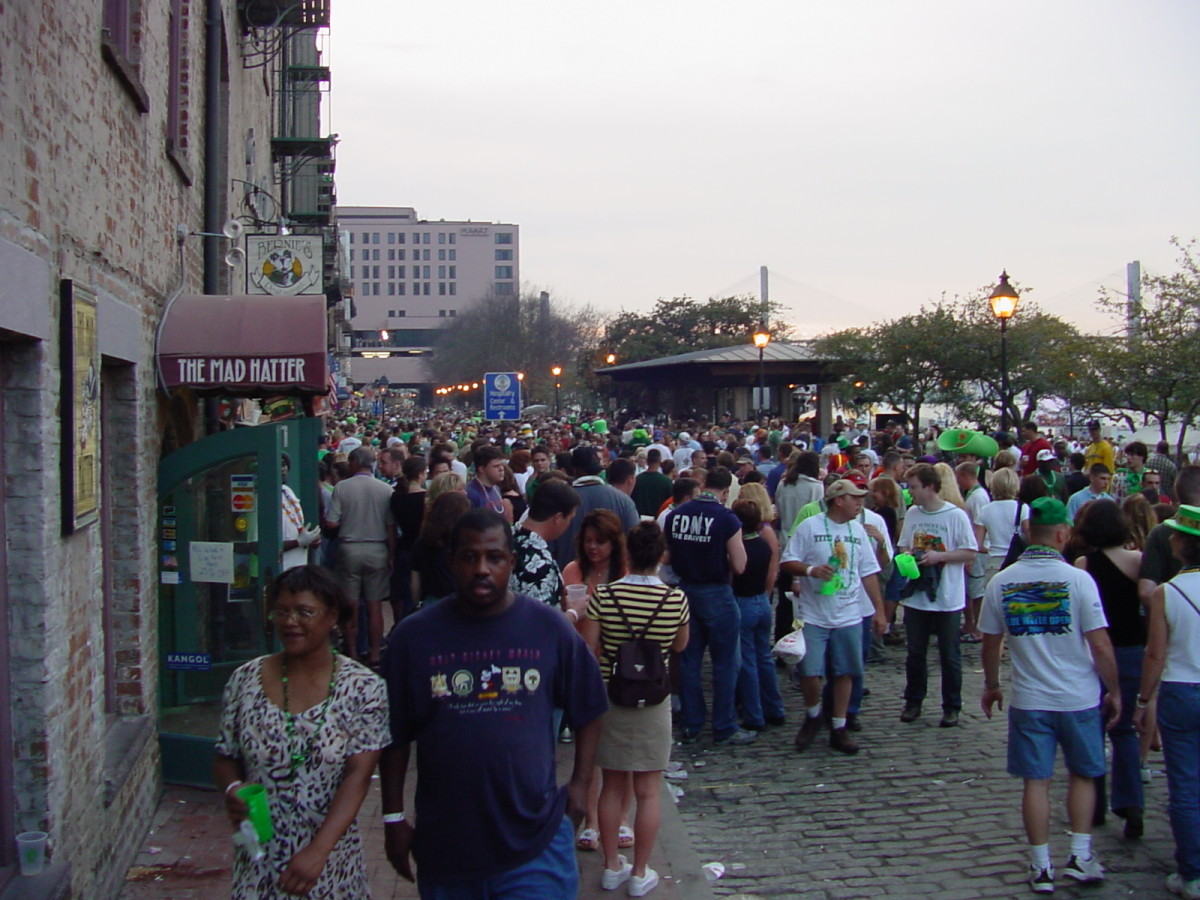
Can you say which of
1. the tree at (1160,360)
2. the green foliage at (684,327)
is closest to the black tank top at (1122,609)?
the tree at (1160,360)

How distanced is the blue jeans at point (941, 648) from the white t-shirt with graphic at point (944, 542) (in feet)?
0.22

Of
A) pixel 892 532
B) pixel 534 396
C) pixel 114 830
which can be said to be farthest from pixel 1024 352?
pixel 534 396

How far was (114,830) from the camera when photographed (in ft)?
16.9

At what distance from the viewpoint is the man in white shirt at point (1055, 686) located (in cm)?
521

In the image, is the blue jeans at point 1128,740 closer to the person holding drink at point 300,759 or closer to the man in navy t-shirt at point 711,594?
the man in navy t-shirt at point 711,594

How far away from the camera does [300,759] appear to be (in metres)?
3.32

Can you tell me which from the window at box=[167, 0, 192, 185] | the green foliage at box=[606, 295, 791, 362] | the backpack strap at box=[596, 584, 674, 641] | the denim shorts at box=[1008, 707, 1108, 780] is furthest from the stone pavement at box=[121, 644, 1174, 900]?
the green foliage at box=[606, 295, 791, 362]

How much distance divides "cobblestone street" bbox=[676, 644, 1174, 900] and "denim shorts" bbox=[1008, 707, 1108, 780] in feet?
1.89

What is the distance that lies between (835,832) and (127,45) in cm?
590

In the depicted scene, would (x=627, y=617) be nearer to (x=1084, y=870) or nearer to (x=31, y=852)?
(x=1084, y=870)

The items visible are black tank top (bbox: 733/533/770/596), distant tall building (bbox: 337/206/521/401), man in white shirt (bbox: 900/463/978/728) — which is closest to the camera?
black tank top (bbox: 733/533/770/596)

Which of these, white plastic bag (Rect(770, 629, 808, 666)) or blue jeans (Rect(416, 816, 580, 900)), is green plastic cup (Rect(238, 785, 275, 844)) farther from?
white plastic bag (Rect(770, 629, 808, 666))

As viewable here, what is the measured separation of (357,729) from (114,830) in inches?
99.3

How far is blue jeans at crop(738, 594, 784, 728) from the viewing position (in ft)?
25.7
